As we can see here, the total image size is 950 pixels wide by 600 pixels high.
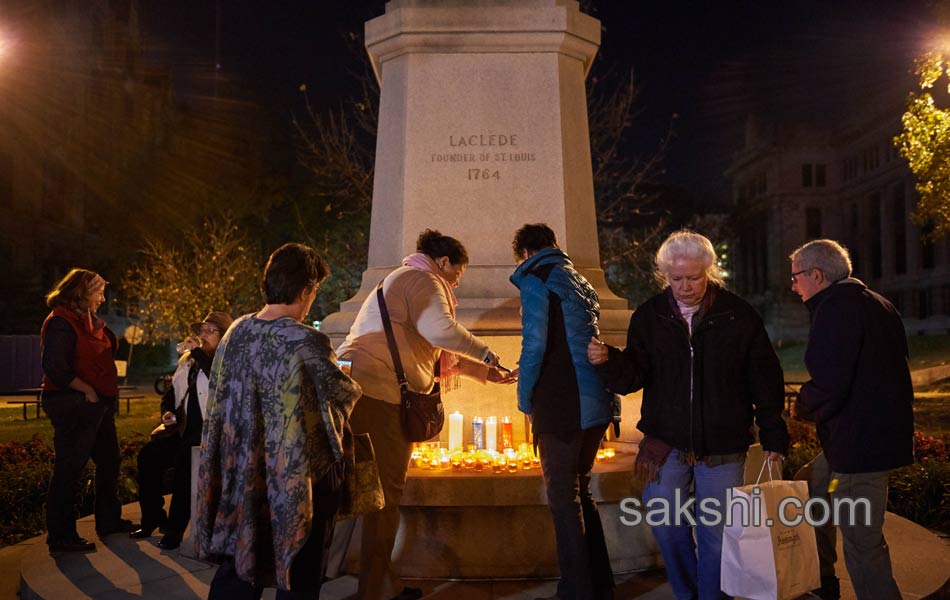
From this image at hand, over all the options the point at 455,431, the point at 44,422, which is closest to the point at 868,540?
the point at 455,431

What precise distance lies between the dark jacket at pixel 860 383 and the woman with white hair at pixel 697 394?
Answer: 245 mm

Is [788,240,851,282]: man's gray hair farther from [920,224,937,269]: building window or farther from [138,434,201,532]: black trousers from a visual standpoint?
[920,224,937,269]: building window

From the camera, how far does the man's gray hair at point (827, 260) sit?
4332 millimetres

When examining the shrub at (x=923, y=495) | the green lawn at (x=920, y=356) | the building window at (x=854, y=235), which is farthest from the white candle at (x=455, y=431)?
the building window at (x=854, y=235)

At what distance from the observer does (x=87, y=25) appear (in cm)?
4300

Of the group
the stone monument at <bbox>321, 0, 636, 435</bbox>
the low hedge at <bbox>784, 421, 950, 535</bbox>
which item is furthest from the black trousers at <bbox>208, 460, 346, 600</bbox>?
the low hedge at <bbox>784, 421, 950, 535</bbox>

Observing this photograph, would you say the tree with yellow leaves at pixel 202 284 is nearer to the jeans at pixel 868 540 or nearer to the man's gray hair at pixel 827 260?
the man's gray hair at pixel 827 260

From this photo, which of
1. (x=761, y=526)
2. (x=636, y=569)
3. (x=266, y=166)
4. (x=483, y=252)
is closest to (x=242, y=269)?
(x=266, y=166)

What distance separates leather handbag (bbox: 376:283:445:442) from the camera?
4.76m

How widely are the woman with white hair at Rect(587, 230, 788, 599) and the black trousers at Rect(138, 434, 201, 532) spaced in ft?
11.6

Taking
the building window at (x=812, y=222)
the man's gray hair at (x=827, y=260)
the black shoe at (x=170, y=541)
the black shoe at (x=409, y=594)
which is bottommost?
the black shoe at (x=409, y=594)

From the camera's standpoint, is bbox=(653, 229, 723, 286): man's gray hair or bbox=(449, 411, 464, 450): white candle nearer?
bbox=(653, 229, 723, 286): man's gray hair

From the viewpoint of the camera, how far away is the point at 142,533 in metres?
6.52

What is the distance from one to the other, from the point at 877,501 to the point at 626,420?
112 inches
